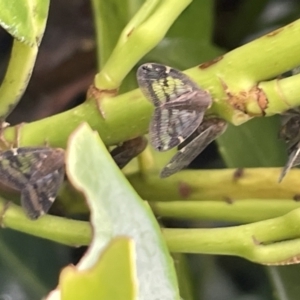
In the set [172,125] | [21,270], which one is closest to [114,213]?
[172,125]

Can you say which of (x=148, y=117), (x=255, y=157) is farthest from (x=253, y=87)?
(x=255, y=157)

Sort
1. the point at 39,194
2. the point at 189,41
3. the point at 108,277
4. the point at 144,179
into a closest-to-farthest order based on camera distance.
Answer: the point at 108,277, the point at 39,194, the point at 144,179, the point at 189,41

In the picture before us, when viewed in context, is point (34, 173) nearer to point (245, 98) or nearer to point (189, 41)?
point (245, 98)

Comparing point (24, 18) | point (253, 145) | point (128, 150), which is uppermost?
point (24, 18)

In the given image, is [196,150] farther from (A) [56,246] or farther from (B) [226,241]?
(A) [56,246]

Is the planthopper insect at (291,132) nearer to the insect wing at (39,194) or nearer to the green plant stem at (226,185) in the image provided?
the green plant stem at (226,185)

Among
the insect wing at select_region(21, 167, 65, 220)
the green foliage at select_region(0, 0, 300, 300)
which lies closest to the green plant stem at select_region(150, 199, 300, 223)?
the green foliage at select_region(0, 0, 300, 300)

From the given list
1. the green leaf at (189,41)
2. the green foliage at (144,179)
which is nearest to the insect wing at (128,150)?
the green foliage at (144,179)

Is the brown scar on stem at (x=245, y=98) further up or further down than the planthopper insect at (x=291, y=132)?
further up
